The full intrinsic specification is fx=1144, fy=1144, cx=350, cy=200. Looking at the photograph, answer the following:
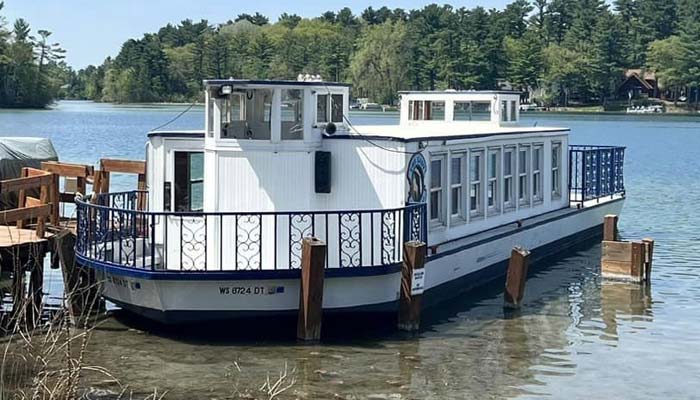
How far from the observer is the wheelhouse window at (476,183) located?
67.6 ft

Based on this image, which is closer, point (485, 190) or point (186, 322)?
point (186, 322)

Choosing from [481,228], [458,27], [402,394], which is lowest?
[402,394]

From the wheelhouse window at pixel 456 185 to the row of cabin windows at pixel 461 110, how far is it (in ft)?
17.4

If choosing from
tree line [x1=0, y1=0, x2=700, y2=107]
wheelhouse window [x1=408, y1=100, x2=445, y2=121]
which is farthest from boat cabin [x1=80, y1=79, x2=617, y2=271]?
tree line [x1=0, y1=0, x2=700, y2=107]

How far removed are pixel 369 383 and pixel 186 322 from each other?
10.0ft

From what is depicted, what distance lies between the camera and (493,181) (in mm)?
21812

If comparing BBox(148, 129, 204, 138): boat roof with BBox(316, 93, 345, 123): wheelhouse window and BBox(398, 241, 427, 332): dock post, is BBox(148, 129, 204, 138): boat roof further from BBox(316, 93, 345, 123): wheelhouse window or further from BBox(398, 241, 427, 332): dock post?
BBox(398, 241, 427, 332): dock post

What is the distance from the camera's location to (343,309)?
16484mm

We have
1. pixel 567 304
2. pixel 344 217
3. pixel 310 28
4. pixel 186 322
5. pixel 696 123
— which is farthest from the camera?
pixel 310 28

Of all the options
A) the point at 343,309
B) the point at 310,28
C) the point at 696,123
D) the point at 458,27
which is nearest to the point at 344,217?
the point at 343,309

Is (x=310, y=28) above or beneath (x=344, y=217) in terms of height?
above

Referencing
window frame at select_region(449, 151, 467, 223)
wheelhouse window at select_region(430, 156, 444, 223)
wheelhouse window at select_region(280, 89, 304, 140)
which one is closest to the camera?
wheelhouse window at select_region(280, 89, 304, 140)

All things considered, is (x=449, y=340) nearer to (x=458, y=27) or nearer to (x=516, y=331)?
(x=516, y=331)

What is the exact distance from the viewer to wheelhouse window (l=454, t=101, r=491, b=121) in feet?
82.9
